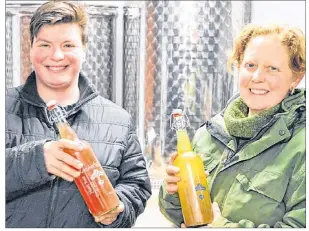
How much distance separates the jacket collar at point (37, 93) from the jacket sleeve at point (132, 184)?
17 centimetres

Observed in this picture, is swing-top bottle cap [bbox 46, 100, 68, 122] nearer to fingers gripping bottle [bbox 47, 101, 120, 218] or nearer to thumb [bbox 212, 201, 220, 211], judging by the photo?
fingers gripping bottle [bbox 47, 101, 120, 218]

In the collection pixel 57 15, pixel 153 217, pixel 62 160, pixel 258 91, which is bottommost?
pixel 153 217

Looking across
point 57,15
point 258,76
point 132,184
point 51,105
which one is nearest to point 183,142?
point 132,184

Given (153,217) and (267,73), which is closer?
(267,73)

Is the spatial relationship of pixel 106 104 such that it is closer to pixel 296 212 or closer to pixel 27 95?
pixel 27 95

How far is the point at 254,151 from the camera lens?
1.68 meters

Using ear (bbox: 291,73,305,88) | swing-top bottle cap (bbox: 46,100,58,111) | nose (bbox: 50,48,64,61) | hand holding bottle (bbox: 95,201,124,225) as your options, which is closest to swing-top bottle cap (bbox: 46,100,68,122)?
swing-top bottle cap (bbox: 46,100,58,111)

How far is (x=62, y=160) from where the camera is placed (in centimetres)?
167

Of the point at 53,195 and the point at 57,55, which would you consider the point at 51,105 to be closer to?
the point at 57,55

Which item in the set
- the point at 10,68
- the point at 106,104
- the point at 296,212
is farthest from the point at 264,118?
the point at 10,68

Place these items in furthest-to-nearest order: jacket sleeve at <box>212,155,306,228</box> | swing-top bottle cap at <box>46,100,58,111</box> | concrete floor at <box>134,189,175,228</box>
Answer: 1. concrete floor at <box>134,189,175,228</box>
2. swing-top bottle cap at <box>46,100,58,111</box>
3. jacket sleeve at <box>212,155,306,228</box>

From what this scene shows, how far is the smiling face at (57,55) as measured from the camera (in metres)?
1.73

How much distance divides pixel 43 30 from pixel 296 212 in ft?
3.04

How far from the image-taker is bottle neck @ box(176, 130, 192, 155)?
5.78ft
